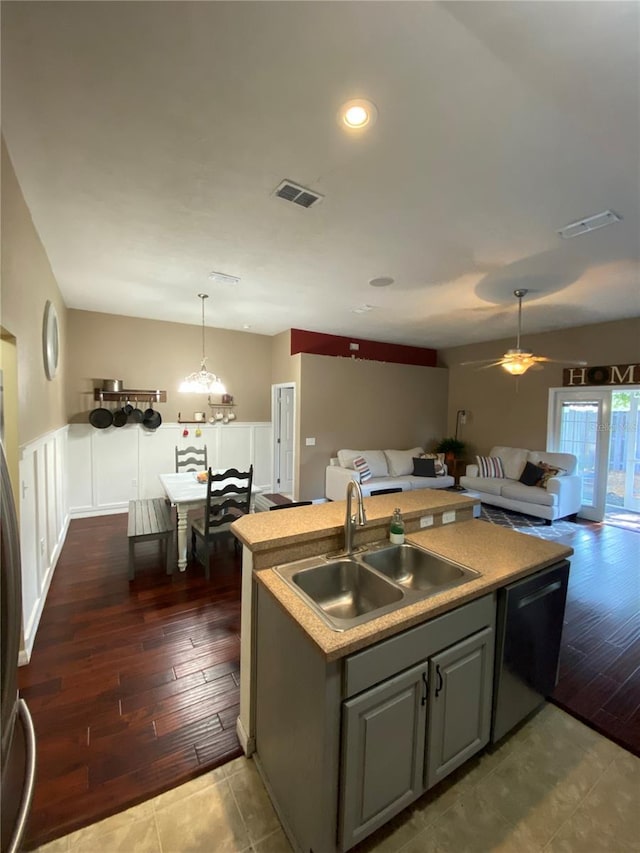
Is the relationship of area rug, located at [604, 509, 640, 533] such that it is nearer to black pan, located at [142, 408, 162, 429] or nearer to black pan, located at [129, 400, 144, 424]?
black pan, located at [142, 408, 162, 429]

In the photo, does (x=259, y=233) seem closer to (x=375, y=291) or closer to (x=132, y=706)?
(x=375, y=291)

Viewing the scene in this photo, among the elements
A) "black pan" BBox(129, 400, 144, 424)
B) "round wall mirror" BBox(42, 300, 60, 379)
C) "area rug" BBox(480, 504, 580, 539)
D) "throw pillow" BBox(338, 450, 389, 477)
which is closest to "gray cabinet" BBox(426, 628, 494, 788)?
"area rug" BBox(480, 504, 580, 539)

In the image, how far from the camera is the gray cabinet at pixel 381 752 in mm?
1177

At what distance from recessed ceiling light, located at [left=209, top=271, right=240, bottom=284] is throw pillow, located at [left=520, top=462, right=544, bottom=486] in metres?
5.03

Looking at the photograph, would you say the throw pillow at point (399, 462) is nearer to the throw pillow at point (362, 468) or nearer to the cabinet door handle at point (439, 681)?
the throw pillow at point (362, 468)

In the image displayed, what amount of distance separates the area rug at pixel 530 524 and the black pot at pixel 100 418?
5450mm

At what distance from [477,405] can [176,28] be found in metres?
6.77

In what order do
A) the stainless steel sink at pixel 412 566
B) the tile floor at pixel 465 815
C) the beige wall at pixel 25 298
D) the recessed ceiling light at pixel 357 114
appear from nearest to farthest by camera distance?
the tile floor at pixel 465 815, the recessed ceiling light at pixel 357 114, the stainless steel sink at pixel 412 566, the beige wall at pixel 25 298

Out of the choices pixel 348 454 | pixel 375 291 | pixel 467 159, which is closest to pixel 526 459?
pixel 348 454

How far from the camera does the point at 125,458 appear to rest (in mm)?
5270

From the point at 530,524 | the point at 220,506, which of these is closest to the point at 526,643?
the point at 220,506

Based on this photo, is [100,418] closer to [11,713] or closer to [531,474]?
[11,713]

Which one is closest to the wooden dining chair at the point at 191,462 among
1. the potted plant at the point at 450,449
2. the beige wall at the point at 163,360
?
the beige wall at the point at 163,360

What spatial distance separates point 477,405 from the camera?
22.6 ft
